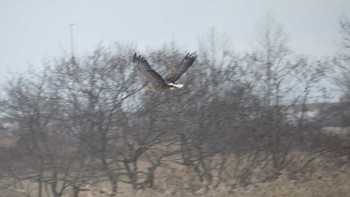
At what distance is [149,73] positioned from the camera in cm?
1082

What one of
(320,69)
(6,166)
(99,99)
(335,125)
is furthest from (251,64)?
(6,166)

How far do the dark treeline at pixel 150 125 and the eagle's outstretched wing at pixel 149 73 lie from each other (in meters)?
1.89

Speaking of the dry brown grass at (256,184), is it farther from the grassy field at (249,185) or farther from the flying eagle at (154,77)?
the flying eagle at (154,77)

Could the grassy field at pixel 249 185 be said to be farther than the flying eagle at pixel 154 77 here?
Yes

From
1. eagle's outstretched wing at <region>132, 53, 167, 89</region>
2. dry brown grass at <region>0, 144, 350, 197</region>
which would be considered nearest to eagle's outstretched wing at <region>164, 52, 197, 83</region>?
eagle's outstretched wing at <region>132, 53, 167, 89</region>

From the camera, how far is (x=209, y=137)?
574 inches

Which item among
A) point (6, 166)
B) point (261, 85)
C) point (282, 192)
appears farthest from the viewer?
point (261, 85)

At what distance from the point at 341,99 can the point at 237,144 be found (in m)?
4.76

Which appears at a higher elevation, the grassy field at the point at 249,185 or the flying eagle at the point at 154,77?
the flying eagle at the point at 154,77

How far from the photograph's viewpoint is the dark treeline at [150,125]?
13.0 m

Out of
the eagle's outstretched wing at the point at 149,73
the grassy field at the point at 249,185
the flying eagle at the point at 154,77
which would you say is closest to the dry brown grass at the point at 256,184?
the grassy field at the point at 249,185

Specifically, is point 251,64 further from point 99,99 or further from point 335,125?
point 99,99

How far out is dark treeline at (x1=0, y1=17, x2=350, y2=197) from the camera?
1297cm

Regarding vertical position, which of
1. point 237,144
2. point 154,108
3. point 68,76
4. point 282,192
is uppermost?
point 68,76
